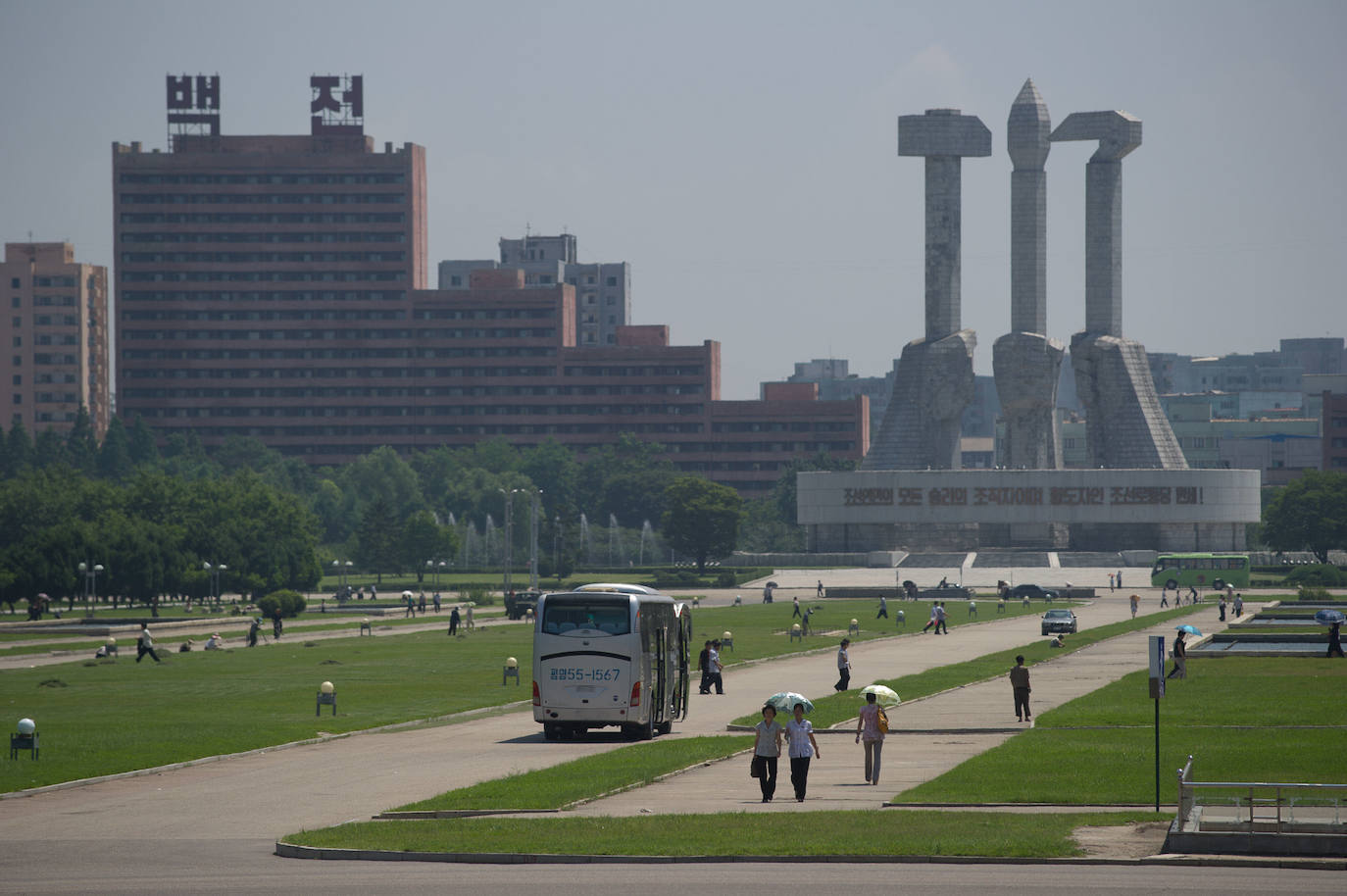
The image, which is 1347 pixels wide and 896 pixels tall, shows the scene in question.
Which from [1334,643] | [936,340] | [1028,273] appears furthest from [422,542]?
[1334,643]

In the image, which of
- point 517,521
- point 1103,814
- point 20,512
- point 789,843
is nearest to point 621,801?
point 789,843

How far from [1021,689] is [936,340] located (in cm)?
12127

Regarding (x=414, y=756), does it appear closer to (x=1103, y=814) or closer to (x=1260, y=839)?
(x=1103, y=814)

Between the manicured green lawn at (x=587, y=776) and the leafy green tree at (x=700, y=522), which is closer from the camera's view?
the manicured green lawn at (x=587, y=776)

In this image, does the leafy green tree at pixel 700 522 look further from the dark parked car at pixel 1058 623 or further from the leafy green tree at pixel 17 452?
the dark parked car at pixel 1058 623

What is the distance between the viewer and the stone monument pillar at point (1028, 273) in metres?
153

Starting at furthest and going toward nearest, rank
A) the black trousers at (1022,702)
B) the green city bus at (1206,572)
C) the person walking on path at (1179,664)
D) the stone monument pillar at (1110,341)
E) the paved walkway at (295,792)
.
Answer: the stone monument pillar at (1110,341)
the green city bus at (1206,572)
the person walking on path at (1179,664)
the black trousers at (1022,702)
the paved walkway at (295,792)

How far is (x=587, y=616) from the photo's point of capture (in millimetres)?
37812

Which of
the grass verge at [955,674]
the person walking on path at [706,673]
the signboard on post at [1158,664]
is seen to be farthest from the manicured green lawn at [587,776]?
the person walking on path at [706,673]

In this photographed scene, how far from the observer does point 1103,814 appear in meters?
26.7

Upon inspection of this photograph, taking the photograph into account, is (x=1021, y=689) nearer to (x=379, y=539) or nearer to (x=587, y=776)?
(x=587, y=776)

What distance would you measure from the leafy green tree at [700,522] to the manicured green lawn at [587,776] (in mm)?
114703

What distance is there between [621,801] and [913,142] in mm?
133397

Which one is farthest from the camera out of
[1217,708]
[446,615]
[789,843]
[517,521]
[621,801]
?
[517,521]
